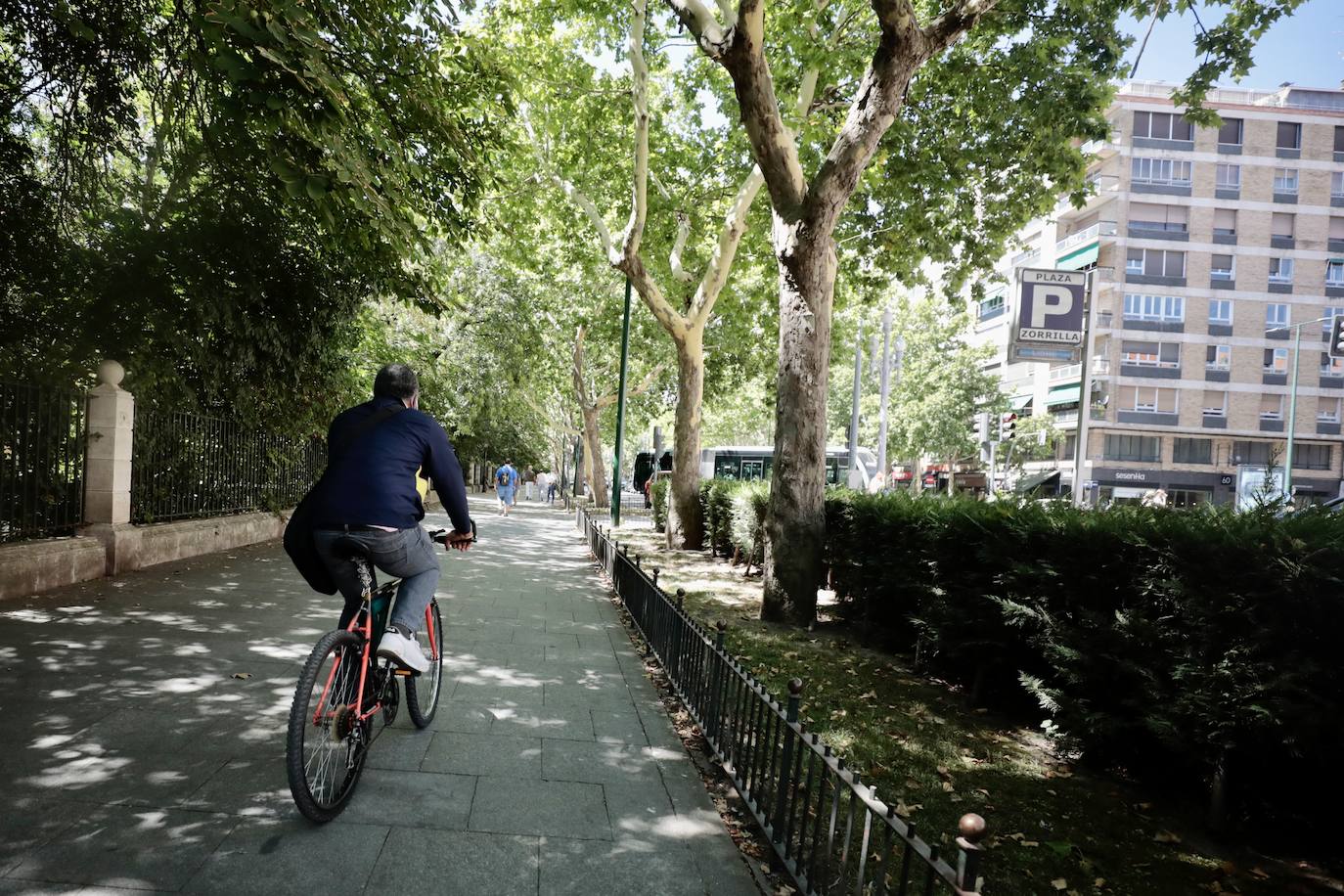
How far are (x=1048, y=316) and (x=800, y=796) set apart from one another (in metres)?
11.1

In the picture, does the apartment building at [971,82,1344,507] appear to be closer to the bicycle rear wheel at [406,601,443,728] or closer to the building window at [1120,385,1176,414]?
the building window at [1120,385,1176,414]

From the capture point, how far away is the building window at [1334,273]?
1709 inches

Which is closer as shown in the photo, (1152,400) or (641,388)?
(641,388)

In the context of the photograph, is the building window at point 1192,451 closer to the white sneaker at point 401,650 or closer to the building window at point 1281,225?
the building window at point 1281,225

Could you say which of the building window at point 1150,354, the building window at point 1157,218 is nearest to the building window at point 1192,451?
→ the building window at point 1150,354

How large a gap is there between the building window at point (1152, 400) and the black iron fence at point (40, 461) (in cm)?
4730

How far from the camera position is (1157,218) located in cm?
4431

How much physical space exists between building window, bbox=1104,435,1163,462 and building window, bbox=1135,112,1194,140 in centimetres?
1607

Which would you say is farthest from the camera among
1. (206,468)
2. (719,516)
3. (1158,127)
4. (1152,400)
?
(1152,400)

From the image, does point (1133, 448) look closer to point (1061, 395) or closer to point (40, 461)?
point (1061, 395)

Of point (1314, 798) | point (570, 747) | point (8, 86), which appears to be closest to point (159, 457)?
point (8, 86)

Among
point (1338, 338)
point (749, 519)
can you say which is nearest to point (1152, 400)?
point (1338, 338)

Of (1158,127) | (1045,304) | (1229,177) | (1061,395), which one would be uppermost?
(1158,127)

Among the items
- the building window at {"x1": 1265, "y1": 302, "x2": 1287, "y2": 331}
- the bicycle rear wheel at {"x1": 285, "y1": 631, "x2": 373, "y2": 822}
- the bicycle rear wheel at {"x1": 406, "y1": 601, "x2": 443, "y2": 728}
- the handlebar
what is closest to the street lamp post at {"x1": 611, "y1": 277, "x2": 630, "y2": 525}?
the bicycle rear wheel at {"x1": 406, "y1": 601, "x2": 443, "y2": 728}
